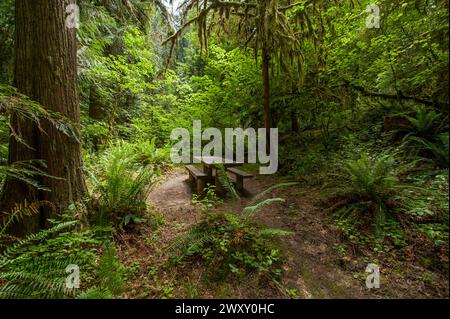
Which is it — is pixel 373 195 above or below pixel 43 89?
below

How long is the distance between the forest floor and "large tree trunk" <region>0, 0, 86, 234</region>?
1.21 meters

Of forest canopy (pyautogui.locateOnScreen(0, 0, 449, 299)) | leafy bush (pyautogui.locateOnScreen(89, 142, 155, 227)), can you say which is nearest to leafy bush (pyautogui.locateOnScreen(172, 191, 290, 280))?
forest canopy (pyautogui.locateOnScreen(0, 0, 449, 299))

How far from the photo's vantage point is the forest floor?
2.24 metres

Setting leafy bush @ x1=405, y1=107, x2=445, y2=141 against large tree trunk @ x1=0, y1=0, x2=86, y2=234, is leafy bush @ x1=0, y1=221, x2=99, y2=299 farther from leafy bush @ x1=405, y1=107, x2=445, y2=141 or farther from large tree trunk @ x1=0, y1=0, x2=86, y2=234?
leafy bush @ x1=405, y1=107, x2=445, y2=141

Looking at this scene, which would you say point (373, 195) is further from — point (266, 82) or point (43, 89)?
point (43, 89)

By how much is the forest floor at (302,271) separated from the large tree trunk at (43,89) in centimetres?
121

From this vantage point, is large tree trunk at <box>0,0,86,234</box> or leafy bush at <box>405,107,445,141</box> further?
leafy bush at <box>405,107,445,141</box>

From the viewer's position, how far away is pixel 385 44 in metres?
5.17

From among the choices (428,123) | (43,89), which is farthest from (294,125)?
(43,89)

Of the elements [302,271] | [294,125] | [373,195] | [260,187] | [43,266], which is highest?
[294,125]

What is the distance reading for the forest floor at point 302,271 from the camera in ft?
7.35

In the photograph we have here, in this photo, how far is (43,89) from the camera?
10.1 ft

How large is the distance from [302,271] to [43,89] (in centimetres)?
405
